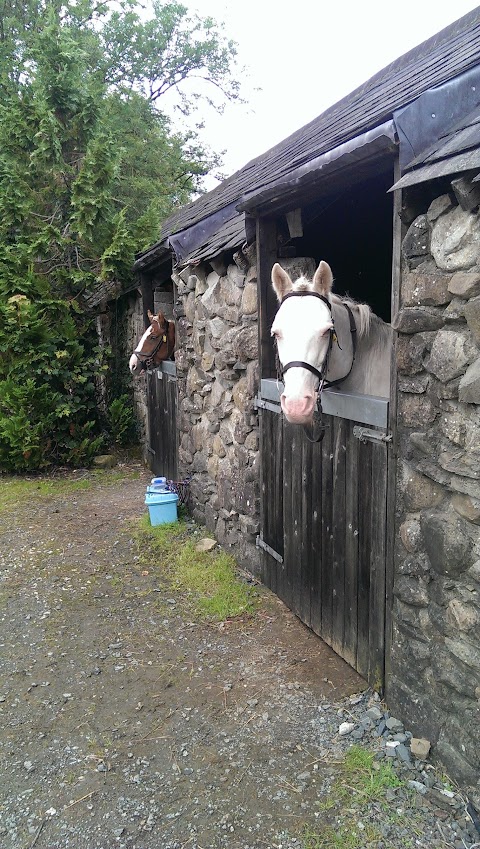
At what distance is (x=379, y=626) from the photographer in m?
3.31

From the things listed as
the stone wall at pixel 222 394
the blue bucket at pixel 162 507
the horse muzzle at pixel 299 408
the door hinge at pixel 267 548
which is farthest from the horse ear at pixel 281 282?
the blue bucket at pixel 162 507

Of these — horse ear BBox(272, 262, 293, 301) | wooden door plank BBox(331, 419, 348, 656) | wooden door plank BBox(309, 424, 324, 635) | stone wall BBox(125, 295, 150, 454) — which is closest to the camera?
horse ear BBox(272, 262, 293, 301)

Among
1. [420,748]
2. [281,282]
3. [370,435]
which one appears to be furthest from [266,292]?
[420,748]

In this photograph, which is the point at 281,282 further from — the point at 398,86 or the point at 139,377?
the point at 139,377

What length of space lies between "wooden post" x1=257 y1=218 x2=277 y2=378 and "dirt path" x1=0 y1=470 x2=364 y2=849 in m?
2.01

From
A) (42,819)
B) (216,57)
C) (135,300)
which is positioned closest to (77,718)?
(42,819)

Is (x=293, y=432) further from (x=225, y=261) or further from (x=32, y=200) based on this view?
(x=32, y=200)

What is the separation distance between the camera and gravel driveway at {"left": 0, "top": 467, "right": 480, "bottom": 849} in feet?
8.49

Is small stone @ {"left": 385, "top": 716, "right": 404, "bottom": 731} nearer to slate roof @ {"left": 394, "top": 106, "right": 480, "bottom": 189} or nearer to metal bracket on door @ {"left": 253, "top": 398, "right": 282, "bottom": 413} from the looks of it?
metal bracket on door @ {"left": 253, "top": 398, "right": 282, "bottom": 413}

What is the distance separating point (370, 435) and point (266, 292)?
1923 millimetres

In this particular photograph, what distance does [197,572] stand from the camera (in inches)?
210

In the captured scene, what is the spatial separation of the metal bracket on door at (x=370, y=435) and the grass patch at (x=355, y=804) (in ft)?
5.36

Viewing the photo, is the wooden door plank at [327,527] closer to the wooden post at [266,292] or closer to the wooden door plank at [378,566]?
the wooden door plank at [378,566]

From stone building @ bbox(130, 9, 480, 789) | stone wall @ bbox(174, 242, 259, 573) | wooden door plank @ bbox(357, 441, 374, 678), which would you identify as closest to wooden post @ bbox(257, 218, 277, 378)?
stone building @ bbox(130, 9, 480, 789)
